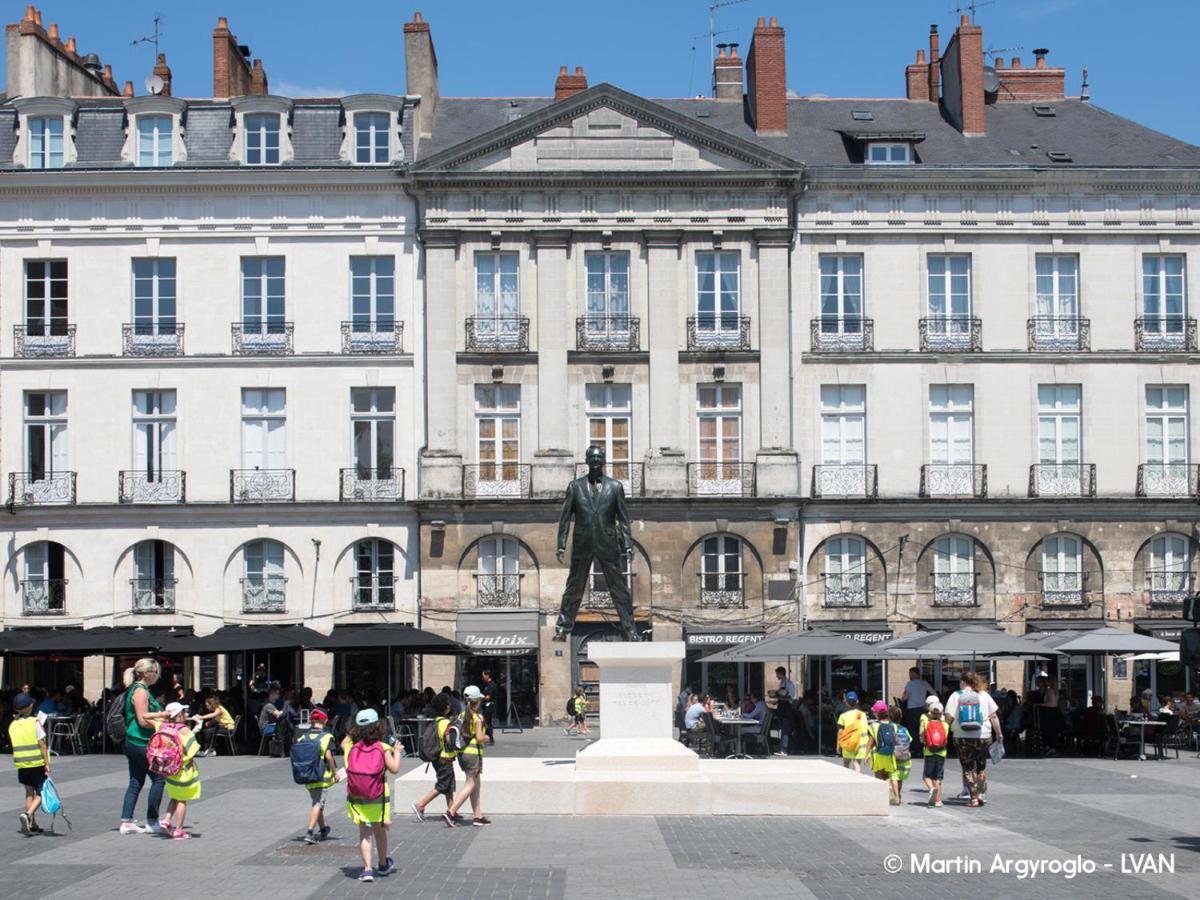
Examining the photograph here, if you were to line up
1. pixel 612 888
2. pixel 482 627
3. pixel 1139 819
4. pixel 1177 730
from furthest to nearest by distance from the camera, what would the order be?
pixel 482 627 < pixel 1177 730 < pixel 1139 819 < pixel 612 888

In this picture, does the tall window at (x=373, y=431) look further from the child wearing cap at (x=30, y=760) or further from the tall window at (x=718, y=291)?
the child wearing cap at (x=30, y=760)

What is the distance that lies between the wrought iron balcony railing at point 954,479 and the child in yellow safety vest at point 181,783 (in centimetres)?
2725

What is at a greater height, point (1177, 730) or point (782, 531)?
point (782, 531)

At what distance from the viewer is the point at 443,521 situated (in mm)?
42531

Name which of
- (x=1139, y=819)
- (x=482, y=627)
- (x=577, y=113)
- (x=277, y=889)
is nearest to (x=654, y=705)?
(x=1139, y=819)

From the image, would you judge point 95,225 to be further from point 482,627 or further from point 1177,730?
point 1177,730

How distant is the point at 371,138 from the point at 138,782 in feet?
90.4

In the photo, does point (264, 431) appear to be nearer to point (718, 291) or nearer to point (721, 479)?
point (721, 479)

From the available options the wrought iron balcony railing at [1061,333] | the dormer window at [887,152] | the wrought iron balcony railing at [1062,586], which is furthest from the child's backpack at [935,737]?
the dormer window at [887,152]

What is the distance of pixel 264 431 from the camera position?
142 feet

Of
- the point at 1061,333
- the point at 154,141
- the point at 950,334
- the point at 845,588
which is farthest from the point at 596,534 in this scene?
the point at 154,141

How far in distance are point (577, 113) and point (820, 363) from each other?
8686mm

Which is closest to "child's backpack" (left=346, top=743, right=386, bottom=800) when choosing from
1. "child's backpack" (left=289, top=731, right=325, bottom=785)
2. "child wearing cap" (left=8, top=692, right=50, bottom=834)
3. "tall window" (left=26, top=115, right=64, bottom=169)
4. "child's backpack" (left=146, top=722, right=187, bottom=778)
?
"child's backpack" (left=289, top=731, right=325, bottom=785)

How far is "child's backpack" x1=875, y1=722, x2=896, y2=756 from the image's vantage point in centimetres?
2258
